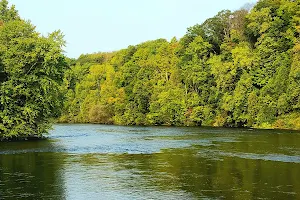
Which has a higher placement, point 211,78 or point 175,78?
point 175,78

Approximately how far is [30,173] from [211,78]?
69.1 metres

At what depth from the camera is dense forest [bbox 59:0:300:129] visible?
242ft

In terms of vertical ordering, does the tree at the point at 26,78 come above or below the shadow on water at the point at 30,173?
above

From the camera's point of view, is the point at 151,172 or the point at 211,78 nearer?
the point at 151,172

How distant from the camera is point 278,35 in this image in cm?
7625

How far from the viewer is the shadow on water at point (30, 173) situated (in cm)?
2058

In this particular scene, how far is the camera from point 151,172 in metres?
26.8

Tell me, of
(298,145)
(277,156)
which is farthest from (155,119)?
(277,156)

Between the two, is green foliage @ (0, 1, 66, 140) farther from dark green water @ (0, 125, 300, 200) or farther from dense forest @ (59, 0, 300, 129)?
dark green water @ (0, 125, 300, 200)

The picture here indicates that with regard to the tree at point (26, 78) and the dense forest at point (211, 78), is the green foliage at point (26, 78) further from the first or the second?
the dense forest at point (211, 78)

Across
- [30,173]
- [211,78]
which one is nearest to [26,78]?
[30,173]

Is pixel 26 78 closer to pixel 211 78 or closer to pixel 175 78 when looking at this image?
pixel 211 78

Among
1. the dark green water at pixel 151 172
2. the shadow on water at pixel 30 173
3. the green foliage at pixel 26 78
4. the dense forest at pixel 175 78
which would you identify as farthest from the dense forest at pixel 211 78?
the dark green water at pixel 151 172

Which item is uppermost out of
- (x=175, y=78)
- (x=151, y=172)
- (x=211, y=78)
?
(x=175, y=78)
